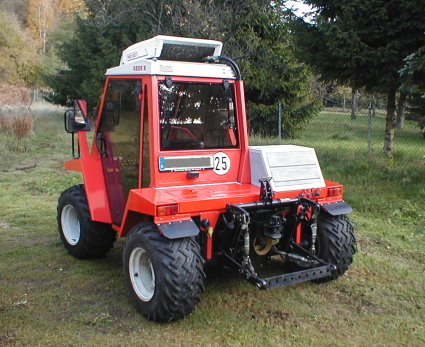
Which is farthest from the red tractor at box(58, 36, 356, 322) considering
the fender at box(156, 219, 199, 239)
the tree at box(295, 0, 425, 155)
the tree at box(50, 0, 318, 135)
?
the tree at box(50, 0, 318, 135)

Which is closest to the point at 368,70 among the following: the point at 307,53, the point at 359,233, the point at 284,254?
the point at 307,53

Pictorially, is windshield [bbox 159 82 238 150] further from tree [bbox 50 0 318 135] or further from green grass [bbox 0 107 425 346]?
tree [bbox 50 0 318 135]

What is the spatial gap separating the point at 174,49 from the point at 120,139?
106 centimetres

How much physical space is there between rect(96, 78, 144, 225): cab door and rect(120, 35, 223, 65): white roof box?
0.97ft

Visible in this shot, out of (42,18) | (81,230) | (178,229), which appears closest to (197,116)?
(178,229)

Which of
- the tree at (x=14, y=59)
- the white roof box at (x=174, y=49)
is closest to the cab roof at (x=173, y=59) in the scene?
the white roof box at (x=174, y=49)

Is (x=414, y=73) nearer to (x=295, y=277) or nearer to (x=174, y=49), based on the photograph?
(x=174, y=49)

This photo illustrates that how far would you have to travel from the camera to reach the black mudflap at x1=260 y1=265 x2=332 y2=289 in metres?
3.79

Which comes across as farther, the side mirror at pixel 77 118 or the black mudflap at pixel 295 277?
the side mirror at pixel 77 118

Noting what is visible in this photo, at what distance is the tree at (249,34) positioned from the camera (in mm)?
13391

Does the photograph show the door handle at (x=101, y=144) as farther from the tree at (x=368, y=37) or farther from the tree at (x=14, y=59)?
the tree at (x=14, y=59)

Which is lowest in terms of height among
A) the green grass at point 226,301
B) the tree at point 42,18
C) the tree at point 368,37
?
the green grass at point 226,301

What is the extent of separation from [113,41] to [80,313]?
56.5 ft

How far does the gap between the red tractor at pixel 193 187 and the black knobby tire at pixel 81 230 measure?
23cm
